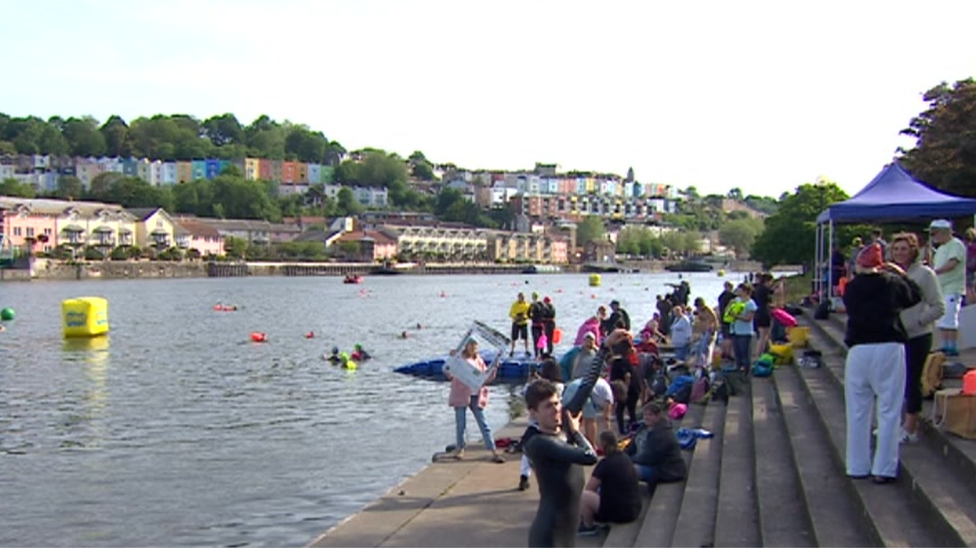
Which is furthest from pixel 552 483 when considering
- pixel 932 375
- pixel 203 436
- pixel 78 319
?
pixel 78 319

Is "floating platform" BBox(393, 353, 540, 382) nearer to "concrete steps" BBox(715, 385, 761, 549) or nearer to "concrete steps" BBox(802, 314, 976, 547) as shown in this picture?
"concrete steps" BBox(715, 385, 761, 549)

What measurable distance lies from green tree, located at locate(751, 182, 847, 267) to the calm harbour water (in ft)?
125

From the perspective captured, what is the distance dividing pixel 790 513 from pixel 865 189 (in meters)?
13.2

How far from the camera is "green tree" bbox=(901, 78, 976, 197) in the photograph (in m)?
27.8

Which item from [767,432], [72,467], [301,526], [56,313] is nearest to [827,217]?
[767,432]

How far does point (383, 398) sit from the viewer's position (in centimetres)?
2356

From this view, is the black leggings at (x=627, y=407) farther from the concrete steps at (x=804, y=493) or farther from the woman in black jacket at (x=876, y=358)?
the woman in black jacket at (x=876, y=358)

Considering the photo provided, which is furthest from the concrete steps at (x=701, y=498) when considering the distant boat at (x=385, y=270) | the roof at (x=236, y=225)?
the roof at (x=236, y=225)

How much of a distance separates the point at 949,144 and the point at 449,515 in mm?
23393

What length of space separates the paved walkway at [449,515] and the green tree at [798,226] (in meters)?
60.1

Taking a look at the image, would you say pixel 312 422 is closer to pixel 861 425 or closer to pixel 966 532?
pixel 861 425

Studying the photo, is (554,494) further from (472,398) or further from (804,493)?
(472,398)

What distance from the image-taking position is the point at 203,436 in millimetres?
18797

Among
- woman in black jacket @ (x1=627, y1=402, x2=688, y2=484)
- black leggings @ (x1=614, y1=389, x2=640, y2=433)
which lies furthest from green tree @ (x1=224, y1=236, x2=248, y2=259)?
woman in black jacket @ (x1=627, y1=402, x2=688, y2=484)
